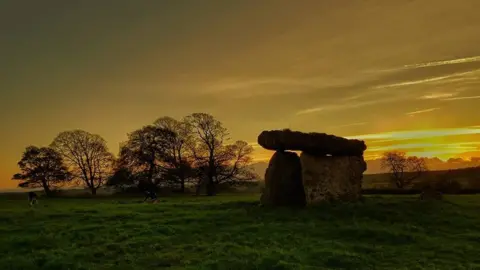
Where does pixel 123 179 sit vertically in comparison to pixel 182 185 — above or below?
above

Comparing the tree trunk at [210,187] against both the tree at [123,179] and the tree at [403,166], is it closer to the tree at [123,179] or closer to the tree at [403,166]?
the tree at [123,179]

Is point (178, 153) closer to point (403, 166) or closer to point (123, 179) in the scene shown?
point (123, 179)

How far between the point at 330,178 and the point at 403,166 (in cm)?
5576

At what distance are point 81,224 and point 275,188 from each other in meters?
13.1

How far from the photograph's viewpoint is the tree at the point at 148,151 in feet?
212

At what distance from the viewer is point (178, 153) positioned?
66.7 m

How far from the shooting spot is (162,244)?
64.3ft

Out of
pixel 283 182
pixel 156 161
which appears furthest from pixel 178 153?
pixel 283 182

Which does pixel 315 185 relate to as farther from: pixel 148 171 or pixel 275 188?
pixel 148 171

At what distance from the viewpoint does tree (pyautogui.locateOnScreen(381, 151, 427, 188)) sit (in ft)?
257

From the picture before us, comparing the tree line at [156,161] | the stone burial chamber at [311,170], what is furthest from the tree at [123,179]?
the stone burial chamber at [311,170]

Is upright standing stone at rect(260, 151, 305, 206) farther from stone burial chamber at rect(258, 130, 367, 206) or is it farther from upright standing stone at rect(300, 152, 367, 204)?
upright standing stone at rect(300, 152, 367, 204)

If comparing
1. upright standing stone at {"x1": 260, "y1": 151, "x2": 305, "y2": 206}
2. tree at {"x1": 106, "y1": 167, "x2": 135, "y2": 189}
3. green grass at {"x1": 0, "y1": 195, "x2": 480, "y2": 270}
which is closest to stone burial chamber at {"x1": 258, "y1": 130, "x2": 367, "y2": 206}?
upright standing stone at {"x1": 260, "y1": 151, "x2": 305, "y2": 206}

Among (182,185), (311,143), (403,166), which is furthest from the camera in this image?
(403,166)
